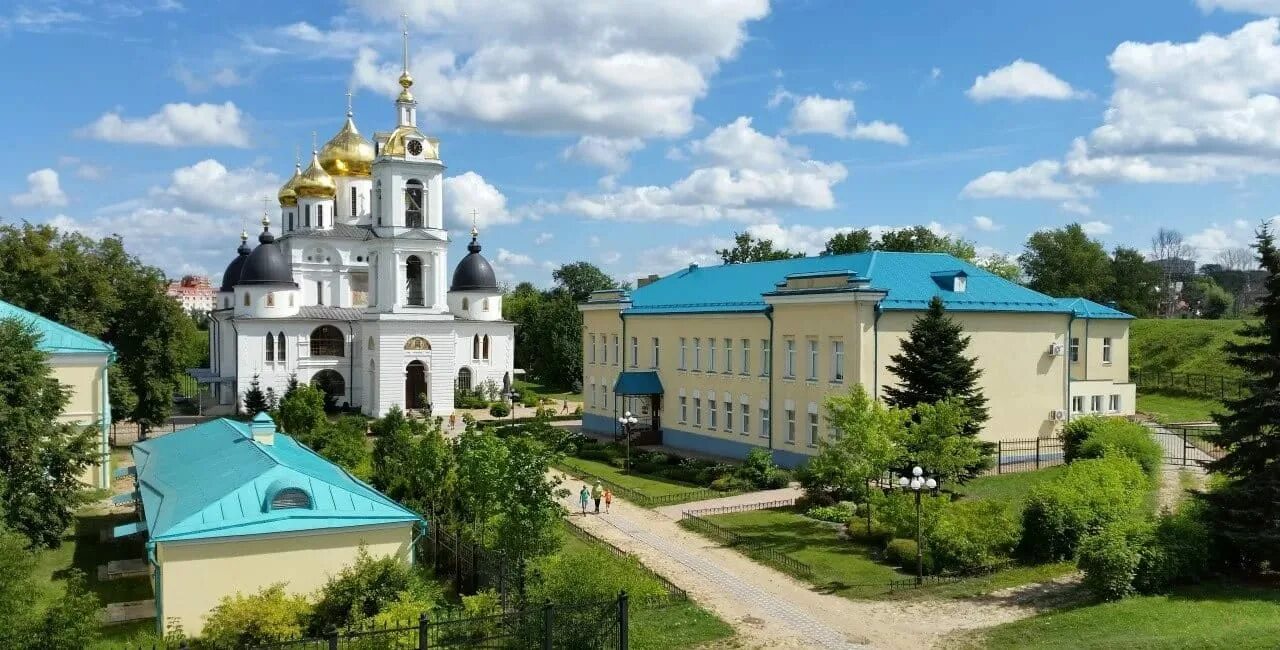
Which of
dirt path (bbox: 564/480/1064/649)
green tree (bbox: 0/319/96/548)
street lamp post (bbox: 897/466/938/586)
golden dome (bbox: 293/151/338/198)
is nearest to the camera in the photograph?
dirt path (bbox: 564/480/1064/649)

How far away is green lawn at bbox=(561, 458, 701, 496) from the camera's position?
1239 inches

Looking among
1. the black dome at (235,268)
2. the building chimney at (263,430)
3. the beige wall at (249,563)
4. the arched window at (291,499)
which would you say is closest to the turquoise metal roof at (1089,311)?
the building chimney at (263,430)

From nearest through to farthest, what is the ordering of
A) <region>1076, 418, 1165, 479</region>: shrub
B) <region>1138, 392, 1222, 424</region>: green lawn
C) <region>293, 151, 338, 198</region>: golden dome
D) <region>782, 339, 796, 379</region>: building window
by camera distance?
<region>1076, 418, 1165, 479</region>: shrub, <region>782, 339, 796, 379</region>: building window, <region>1138, 392, 1222, 424</region>: green lawn, <region>293, 151, 338, 198</region>: golden dome

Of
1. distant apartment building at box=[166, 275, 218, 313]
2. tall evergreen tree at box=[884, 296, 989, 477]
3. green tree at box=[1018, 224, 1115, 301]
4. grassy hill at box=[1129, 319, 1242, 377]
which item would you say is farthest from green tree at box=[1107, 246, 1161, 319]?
distant apartment building at box=[166, 275, 218, 313]

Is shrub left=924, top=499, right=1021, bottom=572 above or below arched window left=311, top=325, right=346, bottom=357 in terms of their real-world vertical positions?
below

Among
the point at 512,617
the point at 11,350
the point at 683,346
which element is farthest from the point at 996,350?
the point at 11,350

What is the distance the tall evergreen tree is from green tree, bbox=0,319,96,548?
70.0ft

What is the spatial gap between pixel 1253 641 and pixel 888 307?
16.6 m

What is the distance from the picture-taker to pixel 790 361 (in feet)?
110

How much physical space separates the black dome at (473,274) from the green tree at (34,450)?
3671 centimetres

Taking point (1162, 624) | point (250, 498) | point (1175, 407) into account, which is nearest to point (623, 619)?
point (250, 498)

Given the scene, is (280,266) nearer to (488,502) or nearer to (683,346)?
(683,346)

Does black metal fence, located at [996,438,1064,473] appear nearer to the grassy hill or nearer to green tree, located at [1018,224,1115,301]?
the grassy hill

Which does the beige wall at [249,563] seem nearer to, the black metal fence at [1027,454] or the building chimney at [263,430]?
the building chimney at [263,430]
